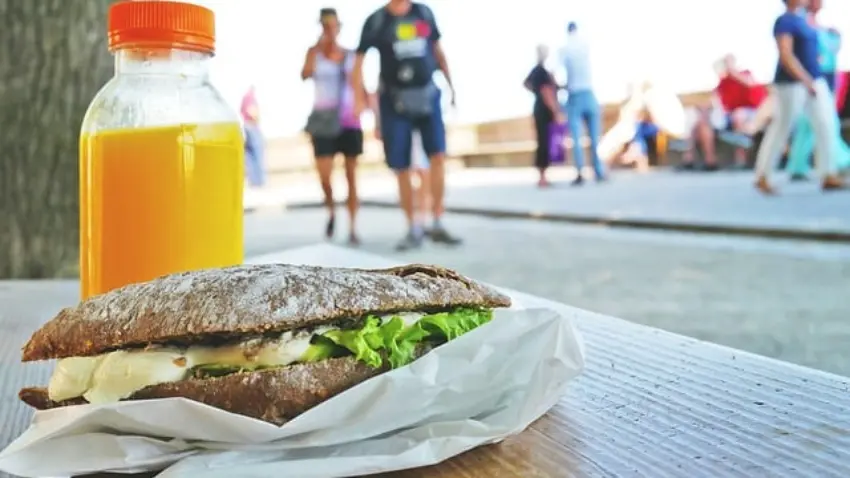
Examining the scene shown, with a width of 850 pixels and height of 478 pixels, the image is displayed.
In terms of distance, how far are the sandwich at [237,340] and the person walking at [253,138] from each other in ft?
37.0

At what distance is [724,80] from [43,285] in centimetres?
1071

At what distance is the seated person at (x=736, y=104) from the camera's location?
→ 11.2m

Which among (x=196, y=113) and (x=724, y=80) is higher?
(x=724, y=80)

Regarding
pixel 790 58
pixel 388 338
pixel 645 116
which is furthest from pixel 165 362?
pixel 645 116

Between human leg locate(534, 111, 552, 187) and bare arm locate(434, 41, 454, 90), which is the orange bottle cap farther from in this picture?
human leg locate(534, 111, 552, 187)

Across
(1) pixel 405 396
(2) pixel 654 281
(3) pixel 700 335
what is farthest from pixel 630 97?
(1) pixel 405 396

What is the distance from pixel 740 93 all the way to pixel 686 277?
8.47 metres

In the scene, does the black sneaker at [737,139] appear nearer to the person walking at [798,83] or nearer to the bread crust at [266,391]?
the person walking at [798,83]

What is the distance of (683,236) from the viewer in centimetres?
512

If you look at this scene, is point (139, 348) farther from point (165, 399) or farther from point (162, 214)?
point (162, 214)

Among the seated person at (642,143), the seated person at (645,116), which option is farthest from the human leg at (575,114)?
the seated person at (642,143)

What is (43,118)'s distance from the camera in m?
2.26

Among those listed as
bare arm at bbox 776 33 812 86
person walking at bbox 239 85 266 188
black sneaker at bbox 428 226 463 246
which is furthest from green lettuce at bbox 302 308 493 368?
person walking at bbox 239 85 266 188

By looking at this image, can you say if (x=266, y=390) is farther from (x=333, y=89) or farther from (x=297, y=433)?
(x=333, y=89)
